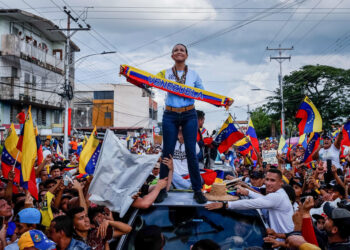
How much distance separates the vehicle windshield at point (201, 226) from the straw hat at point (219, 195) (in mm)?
199

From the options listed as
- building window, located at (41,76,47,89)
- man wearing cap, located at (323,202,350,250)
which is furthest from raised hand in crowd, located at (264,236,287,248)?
building window, located at (41,76,47,89)

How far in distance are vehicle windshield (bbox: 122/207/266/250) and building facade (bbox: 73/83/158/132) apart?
5258 centimetres

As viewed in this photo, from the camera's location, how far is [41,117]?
33.2 m

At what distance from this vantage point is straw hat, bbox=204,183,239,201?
3768 millimetres

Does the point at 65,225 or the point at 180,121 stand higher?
the point at 180,121

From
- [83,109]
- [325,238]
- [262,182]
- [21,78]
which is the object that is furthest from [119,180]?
[83,109]

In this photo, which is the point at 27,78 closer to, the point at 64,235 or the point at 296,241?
the point at 64,235

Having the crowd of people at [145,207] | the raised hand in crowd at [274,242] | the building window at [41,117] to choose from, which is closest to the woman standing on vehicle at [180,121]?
the crowd of people at [145,207]

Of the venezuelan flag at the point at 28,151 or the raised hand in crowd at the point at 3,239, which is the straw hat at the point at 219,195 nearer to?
the raised hand in crowd at the point at 3,239

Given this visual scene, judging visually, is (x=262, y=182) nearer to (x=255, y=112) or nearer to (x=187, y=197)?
(x=187, y=197)

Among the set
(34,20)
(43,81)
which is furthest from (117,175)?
(43,81)

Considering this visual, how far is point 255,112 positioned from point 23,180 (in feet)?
236

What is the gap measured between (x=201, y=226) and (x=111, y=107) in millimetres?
54119

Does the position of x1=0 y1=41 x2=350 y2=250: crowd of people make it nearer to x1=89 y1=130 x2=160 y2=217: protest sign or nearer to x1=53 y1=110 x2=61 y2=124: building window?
x1=89 y1=130 x2=160 y2=217: protest sign
